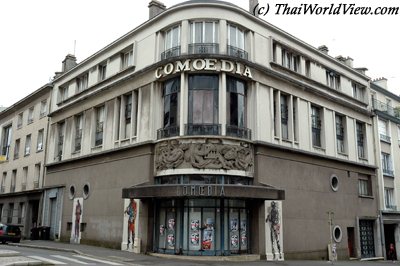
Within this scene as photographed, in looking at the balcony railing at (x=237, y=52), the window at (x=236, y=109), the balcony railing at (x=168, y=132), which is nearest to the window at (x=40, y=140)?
the balcony railing at (x=168, y=132)

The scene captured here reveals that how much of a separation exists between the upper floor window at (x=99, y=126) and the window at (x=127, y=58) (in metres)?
3.41

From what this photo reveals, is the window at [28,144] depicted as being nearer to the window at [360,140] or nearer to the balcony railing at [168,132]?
the balcony railing at [168,132]

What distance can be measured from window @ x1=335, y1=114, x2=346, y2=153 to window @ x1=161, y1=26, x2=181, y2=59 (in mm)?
13759

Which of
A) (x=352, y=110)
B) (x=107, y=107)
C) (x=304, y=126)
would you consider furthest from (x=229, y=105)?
(x=352, y=110)

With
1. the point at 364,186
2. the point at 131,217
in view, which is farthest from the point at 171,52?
the point at 364,186

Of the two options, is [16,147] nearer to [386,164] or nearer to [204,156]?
[204,156]

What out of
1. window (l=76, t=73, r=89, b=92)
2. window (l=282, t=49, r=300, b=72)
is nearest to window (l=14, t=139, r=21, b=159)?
window (l=76, t=73, r=89, b=92)

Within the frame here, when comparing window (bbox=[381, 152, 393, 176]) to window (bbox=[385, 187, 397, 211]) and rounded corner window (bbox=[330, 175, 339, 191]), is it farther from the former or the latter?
rounded corner window (bbox=[330, 175, 339, 191])

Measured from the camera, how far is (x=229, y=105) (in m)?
22.2

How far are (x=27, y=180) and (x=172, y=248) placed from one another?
21.0 m

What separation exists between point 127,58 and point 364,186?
779 inches

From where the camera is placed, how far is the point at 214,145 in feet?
68.8

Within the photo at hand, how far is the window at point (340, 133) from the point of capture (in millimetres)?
29708

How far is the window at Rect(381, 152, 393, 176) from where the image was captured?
33875mm
